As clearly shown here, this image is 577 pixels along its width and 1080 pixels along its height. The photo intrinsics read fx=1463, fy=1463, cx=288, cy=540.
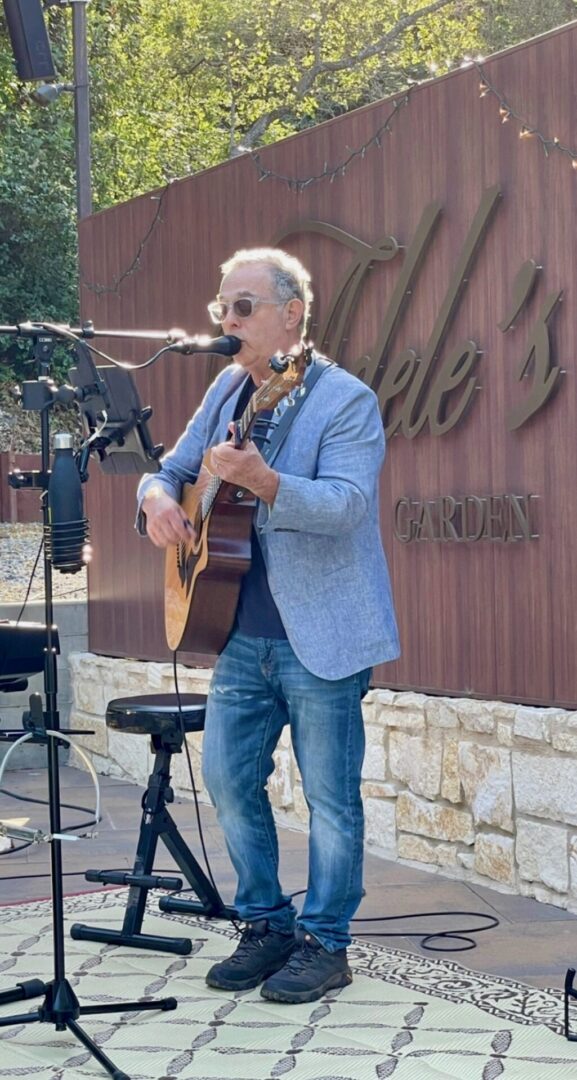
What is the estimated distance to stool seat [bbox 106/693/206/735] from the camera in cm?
429

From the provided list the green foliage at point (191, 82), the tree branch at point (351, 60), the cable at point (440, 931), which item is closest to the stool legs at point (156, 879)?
the cable at point (440, 931)

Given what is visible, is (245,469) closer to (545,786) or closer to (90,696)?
(545,786)

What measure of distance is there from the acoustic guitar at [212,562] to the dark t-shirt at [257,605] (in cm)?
6

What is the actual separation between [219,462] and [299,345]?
0.37m

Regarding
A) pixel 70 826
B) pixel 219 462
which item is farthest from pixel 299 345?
pixel 70 826

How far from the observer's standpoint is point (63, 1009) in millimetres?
3330

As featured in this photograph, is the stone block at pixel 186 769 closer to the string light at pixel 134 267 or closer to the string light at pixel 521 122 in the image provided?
the string light at pixel 134 267

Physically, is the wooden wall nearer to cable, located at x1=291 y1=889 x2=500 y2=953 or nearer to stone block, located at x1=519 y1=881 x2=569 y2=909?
stone block, located at x1=519 y1=881 x2=569 y2=909

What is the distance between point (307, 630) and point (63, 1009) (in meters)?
1.05

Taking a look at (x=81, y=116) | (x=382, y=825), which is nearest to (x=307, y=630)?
(x=382, y=825)

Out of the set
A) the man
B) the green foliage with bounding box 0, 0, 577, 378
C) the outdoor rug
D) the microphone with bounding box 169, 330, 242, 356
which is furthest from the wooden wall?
the green foliage with bounding box 0, 0, 577, 378

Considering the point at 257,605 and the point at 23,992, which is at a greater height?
the point at 257,605

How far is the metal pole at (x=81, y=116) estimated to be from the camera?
915 centimetres

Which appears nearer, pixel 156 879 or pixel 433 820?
pixel 156 879
